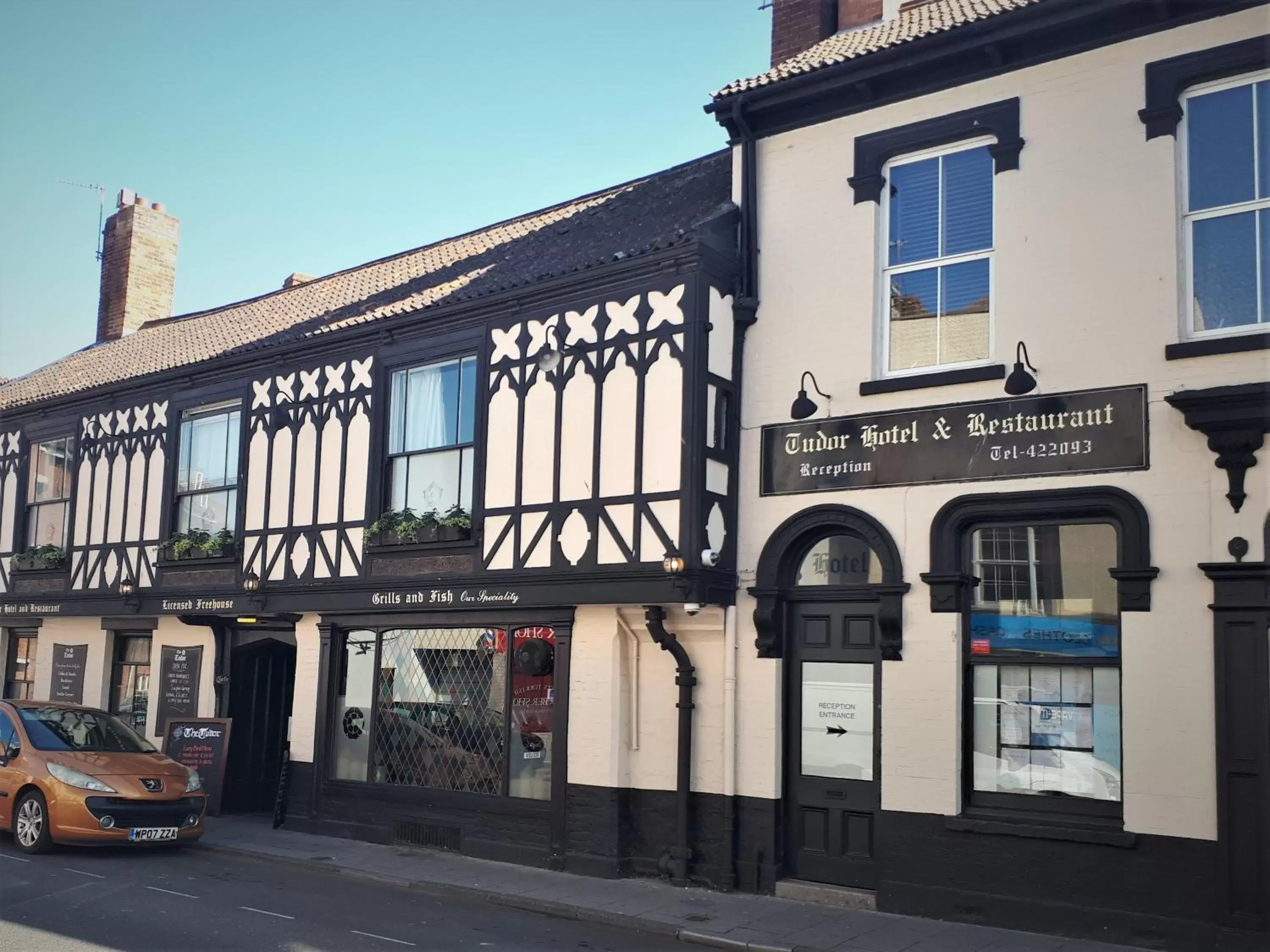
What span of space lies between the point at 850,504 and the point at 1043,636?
82.0 inches

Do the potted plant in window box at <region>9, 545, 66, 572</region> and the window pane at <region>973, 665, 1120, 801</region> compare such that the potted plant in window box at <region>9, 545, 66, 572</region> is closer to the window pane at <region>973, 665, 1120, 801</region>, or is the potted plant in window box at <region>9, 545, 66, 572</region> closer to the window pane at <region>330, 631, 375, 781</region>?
the window pane at <region>330, 631, 375, 781</region>

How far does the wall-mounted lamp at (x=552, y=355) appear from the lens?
1290cm

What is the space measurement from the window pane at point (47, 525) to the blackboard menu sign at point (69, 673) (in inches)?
66.3

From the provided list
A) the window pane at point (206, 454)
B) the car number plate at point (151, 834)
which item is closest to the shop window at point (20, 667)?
the window pane at point (206, 454)

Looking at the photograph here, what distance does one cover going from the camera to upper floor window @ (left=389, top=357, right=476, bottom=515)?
14.0 m

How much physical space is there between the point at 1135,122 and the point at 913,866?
6.54m

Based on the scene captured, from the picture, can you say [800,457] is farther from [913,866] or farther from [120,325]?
[120,325]

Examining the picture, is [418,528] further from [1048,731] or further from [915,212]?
[1048,731]

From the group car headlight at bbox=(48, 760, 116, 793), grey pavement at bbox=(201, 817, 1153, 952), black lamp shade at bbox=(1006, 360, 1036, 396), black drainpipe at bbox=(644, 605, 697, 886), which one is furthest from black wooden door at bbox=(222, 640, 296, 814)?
black lamp shade at bbox=(1006, 360, 1036, 396)

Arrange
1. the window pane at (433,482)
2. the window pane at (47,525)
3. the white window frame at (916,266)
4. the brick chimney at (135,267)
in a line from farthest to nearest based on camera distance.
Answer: the brick chimney at (135,267)
the window pane at (47,525)
the window pane at (433,482)
the white window frame at (916,266)

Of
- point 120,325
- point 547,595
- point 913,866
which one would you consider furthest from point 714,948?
point 120,325

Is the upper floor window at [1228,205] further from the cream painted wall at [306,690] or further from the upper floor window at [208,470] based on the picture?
the upper floor window at [208,470]

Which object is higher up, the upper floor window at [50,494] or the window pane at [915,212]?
the window pane at [915,212]

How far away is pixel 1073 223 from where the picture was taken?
1031cm
